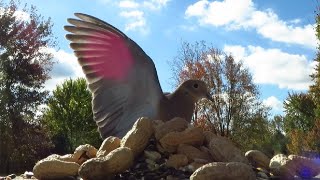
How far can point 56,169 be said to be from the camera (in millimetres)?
3109

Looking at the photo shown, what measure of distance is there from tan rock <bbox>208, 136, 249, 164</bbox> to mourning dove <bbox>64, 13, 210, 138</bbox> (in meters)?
1.07

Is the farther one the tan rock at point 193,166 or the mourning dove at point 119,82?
the mourning dove at point 119,82

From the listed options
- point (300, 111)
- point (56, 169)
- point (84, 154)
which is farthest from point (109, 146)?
point (300, 111)

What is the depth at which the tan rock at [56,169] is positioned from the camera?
311cm

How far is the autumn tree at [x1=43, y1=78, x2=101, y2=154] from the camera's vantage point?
28750 mm

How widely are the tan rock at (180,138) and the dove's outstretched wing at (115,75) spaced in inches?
41.1

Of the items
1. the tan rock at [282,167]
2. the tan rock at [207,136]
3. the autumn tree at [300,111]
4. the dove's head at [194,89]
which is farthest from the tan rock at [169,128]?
the autumn tree at [300,111]

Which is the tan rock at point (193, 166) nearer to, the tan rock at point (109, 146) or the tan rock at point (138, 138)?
the tan rock at point (138, 138)

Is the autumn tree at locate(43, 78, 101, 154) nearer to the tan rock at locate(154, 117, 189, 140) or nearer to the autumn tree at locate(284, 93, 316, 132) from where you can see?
the autumn tree at locate(284, 93, 316, 132)

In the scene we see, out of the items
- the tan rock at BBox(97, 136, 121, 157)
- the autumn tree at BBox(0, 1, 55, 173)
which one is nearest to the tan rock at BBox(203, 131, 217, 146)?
the tan rock at BBox(97, 136, 121, 157)

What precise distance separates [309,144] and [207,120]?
4958 mm

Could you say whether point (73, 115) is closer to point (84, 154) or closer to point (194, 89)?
point (194, 89)

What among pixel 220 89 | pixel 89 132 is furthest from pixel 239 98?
pixel 89 132

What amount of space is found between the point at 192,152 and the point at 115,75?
1.35 metres
